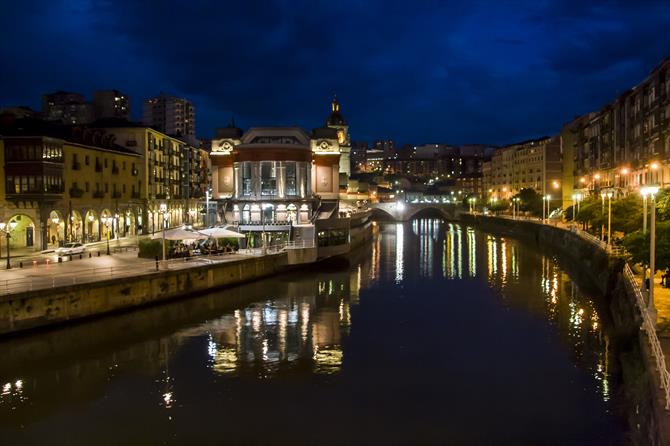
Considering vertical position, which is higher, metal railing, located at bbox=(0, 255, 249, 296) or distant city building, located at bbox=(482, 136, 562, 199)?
distant city building, located at bbox=(482, 136, 562, 199)

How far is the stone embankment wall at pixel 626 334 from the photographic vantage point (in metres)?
19.2

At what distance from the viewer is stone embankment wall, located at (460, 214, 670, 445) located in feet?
62.9

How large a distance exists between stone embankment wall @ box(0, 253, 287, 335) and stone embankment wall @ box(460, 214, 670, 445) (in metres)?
29.9

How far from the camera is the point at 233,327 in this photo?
3944cm

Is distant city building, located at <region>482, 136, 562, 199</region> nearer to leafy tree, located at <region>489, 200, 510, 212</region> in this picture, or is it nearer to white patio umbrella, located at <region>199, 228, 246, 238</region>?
leafy tree, located at <region>489, 200, 510, 212</region>

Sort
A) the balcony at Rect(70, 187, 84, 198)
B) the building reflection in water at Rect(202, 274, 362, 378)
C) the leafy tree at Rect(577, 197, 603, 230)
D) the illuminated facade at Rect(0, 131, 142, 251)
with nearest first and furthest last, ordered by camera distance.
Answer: the building reflection in water at Rect(202, 274, 362, 378)
the illuminated facade at Rect(0, 131, 142, 251)
the leafy tree at Rect(577, 197, 603, 230)
the balcony at Rect(70, 187, 84, 198)

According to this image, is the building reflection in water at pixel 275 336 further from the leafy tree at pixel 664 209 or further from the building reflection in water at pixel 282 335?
the leafy tree at pixel 664 209

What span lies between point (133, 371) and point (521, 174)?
177159mm

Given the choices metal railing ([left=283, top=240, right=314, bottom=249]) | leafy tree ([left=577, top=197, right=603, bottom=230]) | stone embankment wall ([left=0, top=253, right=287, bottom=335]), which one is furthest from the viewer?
leafy tree ([left=577, top=197, right=603, bottom=230])

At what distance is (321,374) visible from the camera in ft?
97.2

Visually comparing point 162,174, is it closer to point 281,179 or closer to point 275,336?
point 281,179

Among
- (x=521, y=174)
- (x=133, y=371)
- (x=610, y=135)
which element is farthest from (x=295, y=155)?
(x=521, y=174)

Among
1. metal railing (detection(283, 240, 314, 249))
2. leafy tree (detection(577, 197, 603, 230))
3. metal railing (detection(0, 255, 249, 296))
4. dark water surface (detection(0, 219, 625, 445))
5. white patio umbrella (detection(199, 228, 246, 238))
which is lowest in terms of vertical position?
dark water surface (detection(0, 219, 625, 445))

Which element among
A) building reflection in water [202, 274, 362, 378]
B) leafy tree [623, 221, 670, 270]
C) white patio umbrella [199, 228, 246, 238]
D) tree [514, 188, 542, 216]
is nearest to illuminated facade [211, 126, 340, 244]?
white patio umbrella [199, 228, 246, 238]
